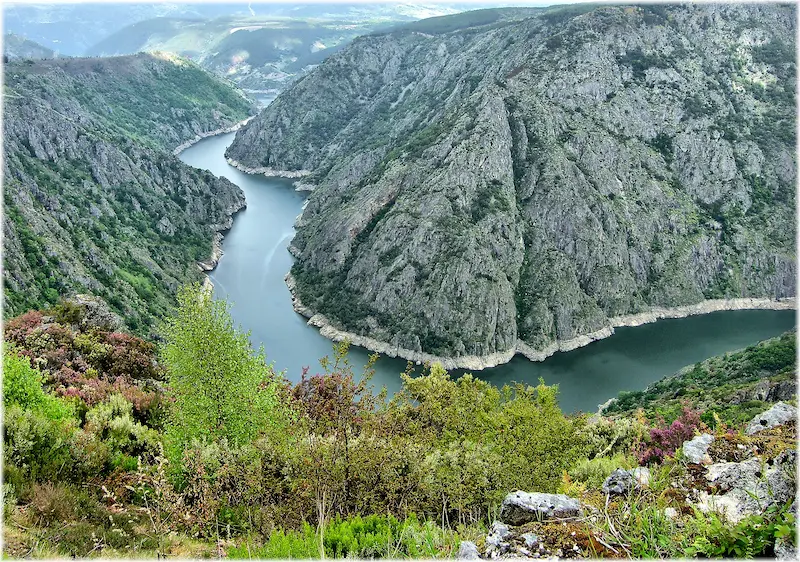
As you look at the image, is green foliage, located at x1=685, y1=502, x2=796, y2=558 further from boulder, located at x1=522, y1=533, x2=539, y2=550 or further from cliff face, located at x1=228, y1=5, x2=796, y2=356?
cliff face, located at x1=228, y1=5, x2=796, y2=356

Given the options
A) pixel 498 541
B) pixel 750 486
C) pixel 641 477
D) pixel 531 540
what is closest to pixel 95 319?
pixel 498 541

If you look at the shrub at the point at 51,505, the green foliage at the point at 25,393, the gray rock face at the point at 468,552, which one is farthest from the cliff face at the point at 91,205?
the gray rock face at the point at 468,552

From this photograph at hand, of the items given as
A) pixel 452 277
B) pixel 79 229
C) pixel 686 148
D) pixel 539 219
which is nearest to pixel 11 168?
pixel 79 229

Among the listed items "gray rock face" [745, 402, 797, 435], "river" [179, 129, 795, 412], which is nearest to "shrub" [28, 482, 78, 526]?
"gray rock face" [745, 402, 797, 435]

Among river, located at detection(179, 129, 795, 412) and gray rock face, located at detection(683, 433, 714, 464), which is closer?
gray rock face, located at detection(683, 433, 714, 464)

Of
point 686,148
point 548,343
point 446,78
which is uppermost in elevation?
point 446,78

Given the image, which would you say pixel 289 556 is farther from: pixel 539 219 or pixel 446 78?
pixel 446 78
